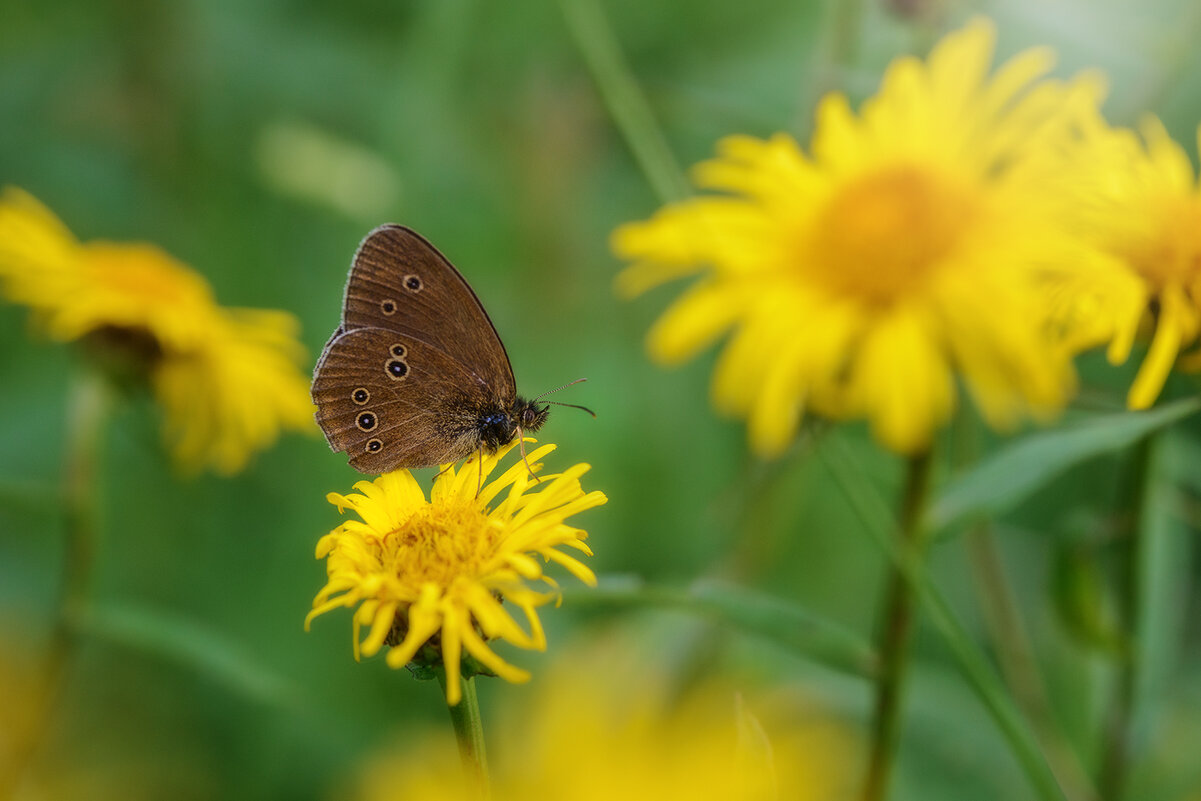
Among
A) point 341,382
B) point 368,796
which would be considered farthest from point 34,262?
point 368,796

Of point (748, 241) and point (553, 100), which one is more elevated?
point (553, 100)

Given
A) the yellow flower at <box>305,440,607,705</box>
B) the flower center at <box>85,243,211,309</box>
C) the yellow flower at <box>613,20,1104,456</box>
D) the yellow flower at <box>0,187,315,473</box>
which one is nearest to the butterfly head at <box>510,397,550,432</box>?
the yellow flower at <box>613,20,1104,456</box>

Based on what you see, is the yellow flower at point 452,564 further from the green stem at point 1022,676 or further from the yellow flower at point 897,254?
the green stem at point 1022,676

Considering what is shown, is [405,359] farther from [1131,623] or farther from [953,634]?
[1131,623]

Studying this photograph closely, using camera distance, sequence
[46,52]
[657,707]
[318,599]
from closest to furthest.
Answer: [318,599], [657,707], [46,52]

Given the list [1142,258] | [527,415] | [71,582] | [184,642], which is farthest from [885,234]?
[71,582]

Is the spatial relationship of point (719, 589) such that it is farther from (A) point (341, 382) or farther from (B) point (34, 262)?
(B) point (34, 262)
